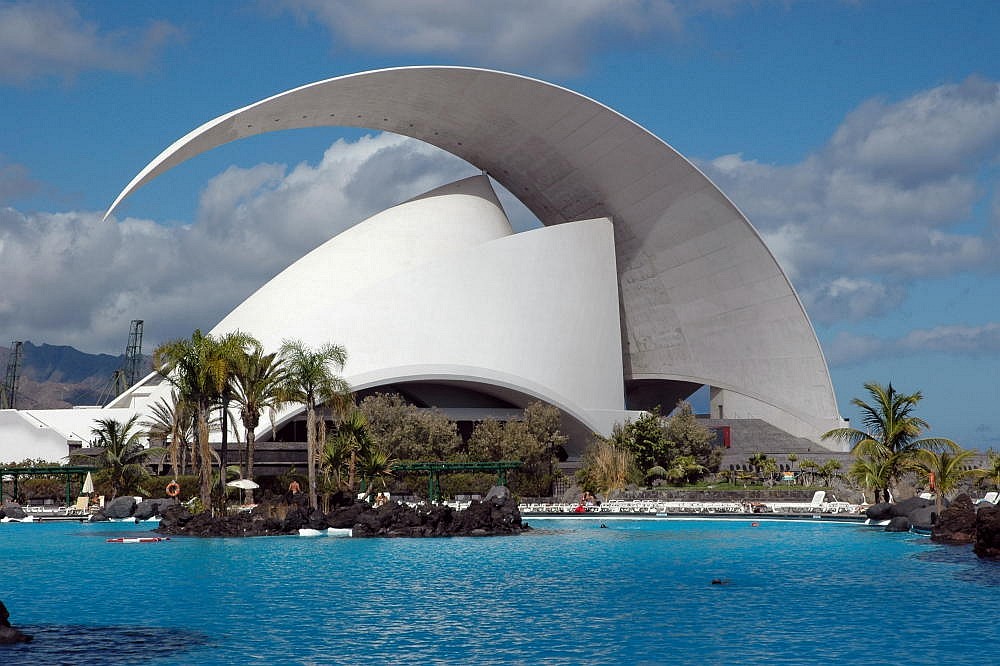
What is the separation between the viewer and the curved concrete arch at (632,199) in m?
36.9

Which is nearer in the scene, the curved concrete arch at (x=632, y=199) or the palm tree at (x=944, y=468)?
the palm tree at (x=944, y=468)

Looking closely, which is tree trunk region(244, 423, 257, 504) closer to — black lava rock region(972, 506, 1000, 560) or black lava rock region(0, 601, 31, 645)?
A: black lava rock region(972, 506, 1000, 560)

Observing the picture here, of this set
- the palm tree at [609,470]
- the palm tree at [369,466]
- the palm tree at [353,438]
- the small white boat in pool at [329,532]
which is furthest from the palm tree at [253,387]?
the palm tree at [609,470]

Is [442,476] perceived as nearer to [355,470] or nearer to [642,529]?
[355,470]

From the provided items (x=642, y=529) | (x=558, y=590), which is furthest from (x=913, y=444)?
(x=558, y=590)

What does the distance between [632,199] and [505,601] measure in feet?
101

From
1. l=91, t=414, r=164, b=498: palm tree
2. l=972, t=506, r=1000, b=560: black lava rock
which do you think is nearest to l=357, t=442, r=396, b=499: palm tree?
l=91, t=414, r=164, b=498: palm tree

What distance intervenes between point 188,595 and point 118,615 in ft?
5.14

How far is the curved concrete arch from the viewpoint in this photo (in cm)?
3694

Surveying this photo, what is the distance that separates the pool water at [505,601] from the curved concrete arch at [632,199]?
1974cm

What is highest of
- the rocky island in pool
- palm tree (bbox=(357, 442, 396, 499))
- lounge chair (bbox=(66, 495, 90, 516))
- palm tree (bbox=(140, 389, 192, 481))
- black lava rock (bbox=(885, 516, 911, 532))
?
palm tree (bbox=(140, 389, 192, 481))

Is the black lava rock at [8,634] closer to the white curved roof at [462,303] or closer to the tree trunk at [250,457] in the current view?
the tree trunk at [250,457]

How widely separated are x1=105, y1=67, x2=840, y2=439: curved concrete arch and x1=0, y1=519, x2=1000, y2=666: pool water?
1974cm

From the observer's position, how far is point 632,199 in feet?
139
